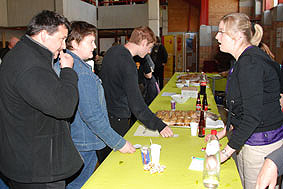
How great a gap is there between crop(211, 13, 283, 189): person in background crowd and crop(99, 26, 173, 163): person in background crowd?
0.59 metres

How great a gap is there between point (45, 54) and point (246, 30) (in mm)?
1137

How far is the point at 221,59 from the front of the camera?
9.36 metres

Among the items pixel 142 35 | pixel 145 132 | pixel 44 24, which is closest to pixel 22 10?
pixel 142 35

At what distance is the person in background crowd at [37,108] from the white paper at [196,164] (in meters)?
0.68

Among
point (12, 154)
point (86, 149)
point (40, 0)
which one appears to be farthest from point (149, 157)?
point (40, 0)

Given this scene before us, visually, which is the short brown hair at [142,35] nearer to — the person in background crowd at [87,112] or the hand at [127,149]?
the person in background crowd at [87,112]

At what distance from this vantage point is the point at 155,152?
1.57 metres

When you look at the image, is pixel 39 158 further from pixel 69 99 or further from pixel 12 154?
pixel 69 99

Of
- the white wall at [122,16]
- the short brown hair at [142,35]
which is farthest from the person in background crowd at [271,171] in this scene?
the white wall at [122,16]

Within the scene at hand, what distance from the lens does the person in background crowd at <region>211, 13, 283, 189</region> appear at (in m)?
1.53

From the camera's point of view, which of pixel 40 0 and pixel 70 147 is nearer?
pixel 70 147

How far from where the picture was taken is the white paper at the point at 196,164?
62.4 inches

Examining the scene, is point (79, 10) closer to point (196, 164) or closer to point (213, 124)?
point (213, 124)

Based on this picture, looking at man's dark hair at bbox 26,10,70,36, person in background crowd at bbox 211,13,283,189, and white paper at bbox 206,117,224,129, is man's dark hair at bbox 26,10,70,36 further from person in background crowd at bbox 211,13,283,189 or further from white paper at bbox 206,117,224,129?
white paper at bbox 206,117,224,129
